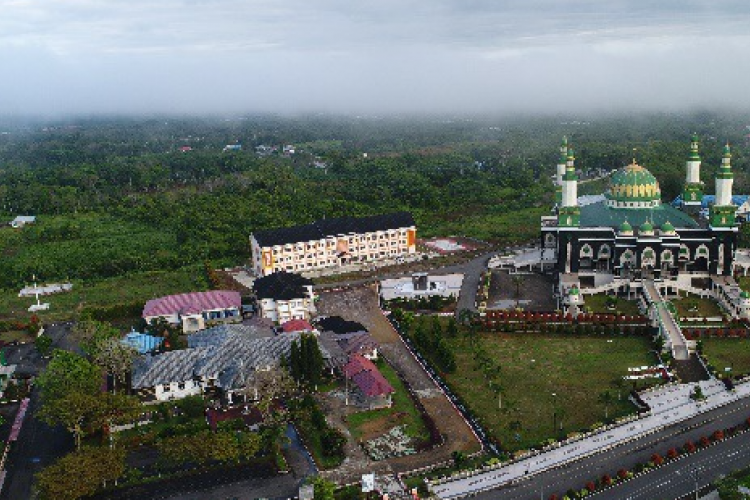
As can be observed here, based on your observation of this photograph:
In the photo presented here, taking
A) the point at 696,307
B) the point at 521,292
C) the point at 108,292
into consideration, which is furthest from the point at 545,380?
the point at 108,292

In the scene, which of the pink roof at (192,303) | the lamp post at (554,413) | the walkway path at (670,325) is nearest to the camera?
the lamp post at (554,413)

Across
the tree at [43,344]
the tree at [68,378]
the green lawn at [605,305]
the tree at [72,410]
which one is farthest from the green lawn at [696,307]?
the tree at [43,344]

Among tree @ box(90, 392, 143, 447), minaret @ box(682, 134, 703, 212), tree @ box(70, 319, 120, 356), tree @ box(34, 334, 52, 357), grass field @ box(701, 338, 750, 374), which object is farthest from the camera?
minaret @ box(682, 134, 703, 212)

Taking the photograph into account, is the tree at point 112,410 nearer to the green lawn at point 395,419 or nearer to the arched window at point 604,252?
the green lawn at point 395,419

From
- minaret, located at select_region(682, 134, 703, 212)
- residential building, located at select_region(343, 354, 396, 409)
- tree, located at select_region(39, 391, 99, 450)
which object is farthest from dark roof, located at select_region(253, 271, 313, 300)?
minaret, located at select_region(682, 134, 703, 212)

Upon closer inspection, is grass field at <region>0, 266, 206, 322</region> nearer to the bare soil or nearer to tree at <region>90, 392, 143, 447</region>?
the bare soil
